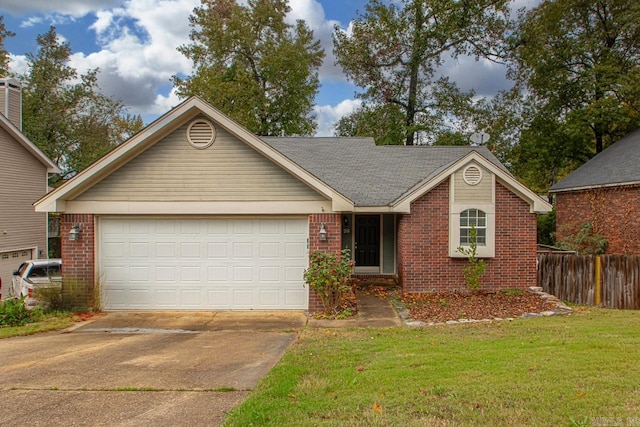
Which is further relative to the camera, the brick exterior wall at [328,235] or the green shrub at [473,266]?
the green shrub at [473,266]

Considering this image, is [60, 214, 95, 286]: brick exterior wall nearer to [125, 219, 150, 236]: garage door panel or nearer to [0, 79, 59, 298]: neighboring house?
[125, 219, 150, 236]: garage door panel

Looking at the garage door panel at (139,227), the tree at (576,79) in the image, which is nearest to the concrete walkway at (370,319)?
the garage door panel at (139,227)

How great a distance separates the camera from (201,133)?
10.2 metres

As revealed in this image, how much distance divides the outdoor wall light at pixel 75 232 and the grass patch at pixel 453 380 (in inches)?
241

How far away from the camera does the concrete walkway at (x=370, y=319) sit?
8.86 m

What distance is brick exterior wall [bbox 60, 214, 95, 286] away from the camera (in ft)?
33.6

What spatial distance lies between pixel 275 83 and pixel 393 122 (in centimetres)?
904

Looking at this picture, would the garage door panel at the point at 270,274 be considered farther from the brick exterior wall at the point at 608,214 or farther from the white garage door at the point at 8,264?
the brick exterior wall at the point at 608,214

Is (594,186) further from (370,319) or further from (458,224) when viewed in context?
(370,319)

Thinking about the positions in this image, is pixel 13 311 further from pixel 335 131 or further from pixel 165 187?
pixel 335 131

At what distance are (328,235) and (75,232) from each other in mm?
5872

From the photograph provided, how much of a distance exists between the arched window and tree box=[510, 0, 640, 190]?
16.3m

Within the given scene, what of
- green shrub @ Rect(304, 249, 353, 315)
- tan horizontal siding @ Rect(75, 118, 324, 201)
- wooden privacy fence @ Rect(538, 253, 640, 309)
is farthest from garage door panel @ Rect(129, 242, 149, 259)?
wooden privacy fence @ Rect(538, 253, 640, 309)

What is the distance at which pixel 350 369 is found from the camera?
5.93 metres
